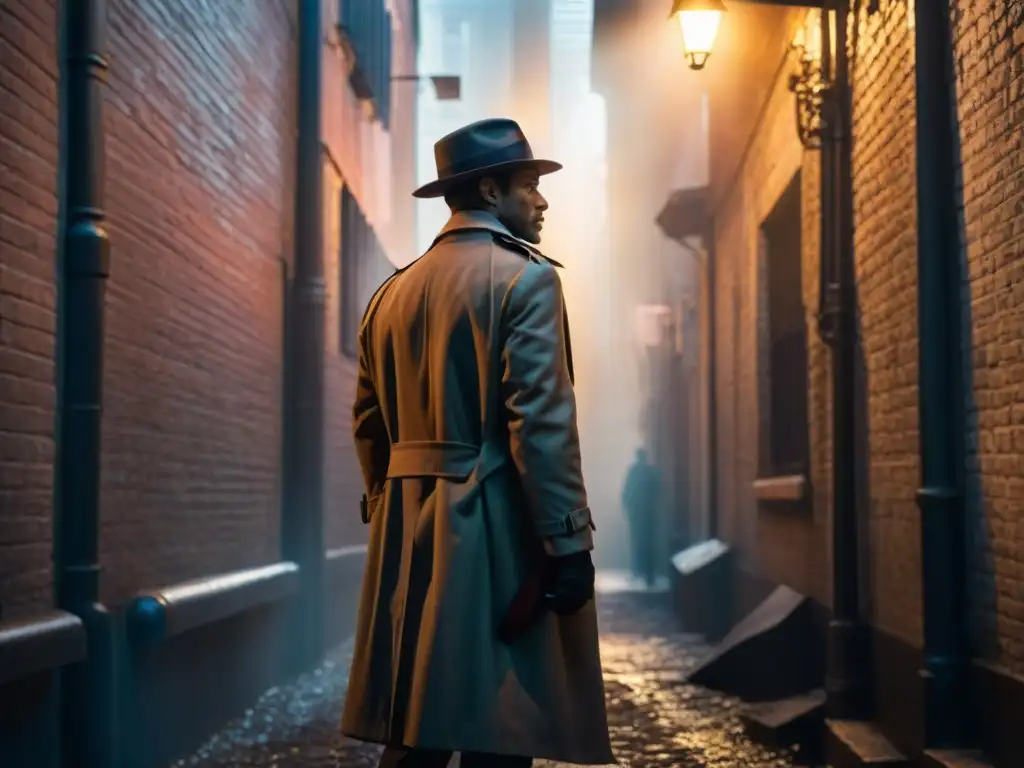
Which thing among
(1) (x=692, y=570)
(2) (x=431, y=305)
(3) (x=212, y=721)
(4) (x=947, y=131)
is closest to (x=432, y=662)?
(2) (x=431, y=305)

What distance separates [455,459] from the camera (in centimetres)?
334

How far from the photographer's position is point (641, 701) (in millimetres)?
7887

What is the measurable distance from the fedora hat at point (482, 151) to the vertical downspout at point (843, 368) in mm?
3384

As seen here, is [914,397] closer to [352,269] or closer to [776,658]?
[776,658]

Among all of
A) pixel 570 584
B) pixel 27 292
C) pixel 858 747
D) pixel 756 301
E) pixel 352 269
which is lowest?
pixel 858 747

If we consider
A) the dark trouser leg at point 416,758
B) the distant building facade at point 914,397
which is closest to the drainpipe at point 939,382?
the distant building facade at point 914,397

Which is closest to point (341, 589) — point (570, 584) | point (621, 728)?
point (621, 728)

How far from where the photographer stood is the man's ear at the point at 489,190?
11.8 feet

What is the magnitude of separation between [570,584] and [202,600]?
12.2ft

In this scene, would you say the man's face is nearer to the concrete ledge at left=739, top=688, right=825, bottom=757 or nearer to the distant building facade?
the distant building facade

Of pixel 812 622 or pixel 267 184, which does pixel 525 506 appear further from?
pixel 267 184

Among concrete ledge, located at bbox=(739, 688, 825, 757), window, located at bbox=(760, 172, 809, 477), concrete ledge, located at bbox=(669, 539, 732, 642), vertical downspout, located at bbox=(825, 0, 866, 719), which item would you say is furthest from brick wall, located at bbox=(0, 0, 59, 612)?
concrete ledge, located at bbox=(669, 539, 732, 642)

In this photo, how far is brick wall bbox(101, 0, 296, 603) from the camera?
221 inches

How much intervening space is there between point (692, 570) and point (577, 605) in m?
8.85
